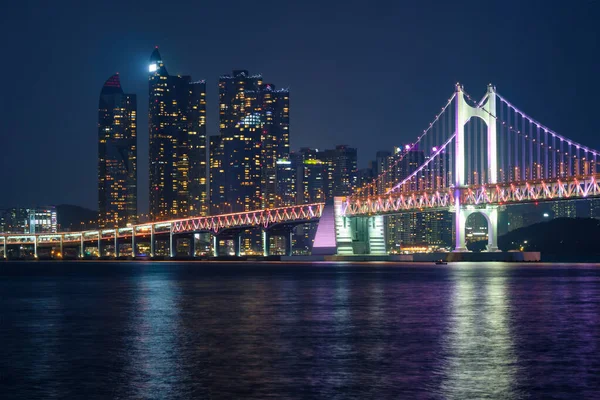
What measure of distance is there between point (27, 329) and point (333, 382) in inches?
550

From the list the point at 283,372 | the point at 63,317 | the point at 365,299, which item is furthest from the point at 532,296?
the point at 283,372

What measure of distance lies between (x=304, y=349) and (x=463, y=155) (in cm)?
8032

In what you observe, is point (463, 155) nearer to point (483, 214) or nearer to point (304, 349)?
point (483, 214)

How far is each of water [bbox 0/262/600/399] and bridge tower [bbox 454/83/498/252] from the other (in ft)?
194

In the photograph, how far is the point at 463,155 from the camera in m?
101

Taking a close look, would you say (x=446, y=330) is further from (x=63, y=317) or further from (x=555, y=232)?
(x=555, y=232)

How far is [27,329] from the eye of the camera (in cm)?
2848

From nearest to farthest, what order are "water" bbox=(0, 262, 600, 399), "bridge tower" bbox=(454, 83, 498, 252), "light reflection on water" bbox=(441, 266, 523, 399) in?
"light reflection on water" bbox=(441, 266, 523, 399) → "water" bbox=(0, 262, 600, 399) → "bridge tower" bbox=(454, 83, 498, 252)

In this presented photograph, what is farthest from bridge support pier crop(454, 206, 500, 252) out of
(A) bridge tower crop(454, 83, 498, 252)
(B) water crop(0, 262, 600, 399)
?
(B) water crop(0, 262, 600, 399)

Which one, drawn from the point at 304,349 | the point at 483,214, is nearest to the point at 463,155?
the point at 483,214

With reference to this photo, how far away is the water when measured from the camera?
55.6 feet

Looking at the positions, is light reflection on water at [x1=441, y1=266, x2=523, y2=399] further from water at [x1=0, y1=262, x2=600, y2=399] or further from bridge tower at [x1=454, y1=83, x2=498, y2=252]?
bridge tower at [x1=454, y1=83, x2=498, y2=252]

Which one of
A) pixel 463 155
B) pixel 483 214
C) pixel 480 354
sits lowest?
pixel 480 354

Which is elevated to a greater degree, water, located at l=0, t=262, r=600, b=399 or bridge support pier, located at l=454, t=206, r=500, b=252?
bridge support pier, located at l=454, t=206, r=500, b=252
